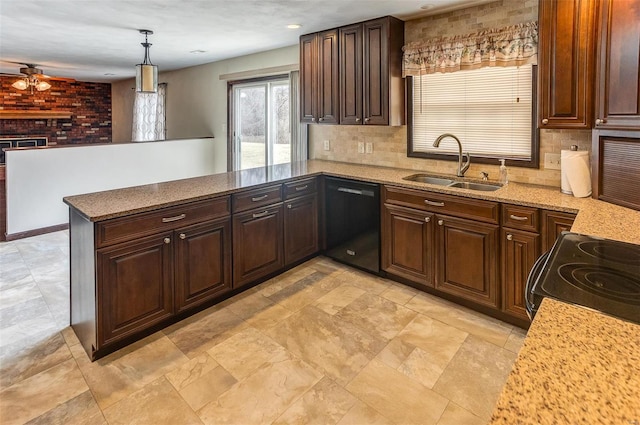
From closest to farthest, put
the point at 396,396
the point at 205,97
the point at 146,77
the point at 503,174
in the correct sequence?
1. the point at 396,396
2. the point at 503,174
3. the point at 146,77
4. the point at 205,97

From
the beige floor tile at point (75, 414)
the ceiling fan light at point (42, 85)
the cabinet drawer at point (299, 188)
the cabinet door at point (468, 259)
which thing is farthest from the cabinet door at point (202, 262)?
the ceiling fan light at point (42, 85)

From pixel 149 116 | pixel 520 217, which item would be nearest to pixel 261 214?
pixel 520 217

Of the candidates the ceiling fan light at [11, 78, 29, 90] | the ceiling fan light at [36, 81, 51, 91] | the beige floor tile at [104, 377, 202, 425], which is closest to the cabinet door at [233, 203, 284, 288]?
the beige floor tile at [104, 377, 202, 425]

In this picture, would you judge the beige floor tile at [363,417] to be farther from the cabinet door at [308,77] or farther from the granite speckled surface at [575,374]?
the cabinet door at [308,77]

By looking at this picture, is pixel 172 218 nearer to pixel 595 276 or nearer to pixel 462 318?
pixel 462 318

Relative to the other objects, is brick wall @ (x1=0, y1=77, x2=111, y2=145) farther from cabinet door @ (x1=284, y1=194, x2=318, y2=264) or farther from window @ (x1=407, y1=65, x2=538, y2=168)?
window @ (x1=407, y1=65, x2=538, y2=168)

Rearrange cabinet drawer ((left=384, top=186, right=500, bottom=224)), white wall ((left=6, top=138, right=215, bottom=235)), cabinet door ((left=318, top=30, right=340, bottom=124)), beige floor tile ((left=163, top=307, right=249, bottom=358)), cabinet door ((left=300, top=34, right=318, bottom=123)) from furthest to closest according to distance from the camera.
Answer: white wall ((left=6, top=138, right=215, bottom=235)), cabinet door ((left=300, top=34, right=318, bottom=123)), cabinet door ((left=318, top=30, right=340, bottom=124)), cabinet drawer ((left=384, top=186, right=500, bottom=224)), beige floor tile ((left=163, top=307, right=249, bottom=358))

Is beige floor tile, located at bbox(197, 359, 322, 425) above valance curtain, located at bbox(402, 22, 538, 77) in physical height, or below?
below

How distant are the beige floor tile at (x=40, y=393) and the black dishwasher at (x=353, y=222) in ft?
7.49

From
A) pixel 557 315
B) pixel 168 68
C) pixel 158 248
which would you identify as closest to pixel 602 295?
pixel 557 315

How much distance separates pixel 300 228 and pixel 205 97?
12.0 feet

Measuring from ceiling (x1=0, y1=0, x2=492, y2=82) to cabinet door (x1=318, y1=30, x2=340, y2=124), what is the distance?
142mm

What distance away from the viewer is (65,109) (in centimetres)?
818

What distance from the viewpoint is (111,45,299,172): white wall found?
211 inches
